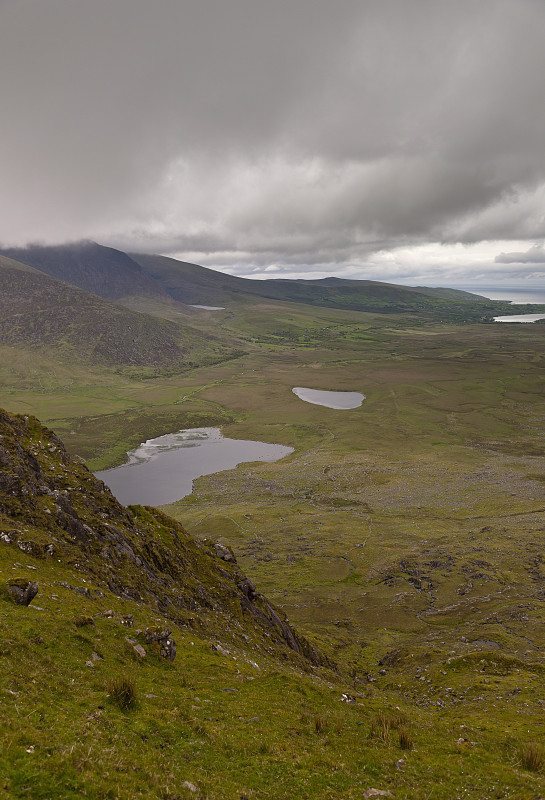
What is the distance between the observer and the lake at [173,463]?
13875 centimetres

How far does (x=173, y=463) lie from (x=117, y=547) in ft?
434

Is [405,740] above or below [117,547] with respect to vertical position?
below

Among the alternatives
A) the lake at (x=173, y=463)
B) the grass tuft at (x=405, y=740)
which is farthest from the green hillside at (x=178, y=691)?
the lake at (x=173, y=463)

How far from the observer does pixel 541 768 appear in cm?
1997

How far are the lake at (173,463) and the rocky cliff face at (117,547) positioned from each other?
88.2 m

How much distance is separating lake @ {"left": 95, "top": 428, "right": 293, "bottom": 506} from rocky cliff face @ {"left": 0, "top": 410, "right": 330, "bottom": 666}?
88187 mm

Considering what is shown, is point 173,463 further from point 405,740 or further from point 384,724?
point 405,740

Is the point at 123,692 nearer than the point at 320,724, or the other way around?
the point at 123,692

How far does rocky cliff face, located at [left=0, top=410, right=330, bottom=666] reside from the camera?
33.3m

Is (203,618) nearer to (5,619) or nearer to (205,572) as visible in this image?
(205,572)

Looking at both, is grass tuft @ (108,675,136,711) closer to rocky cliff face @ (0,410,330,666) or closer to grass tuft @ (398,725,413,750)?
rocky cliff face @ (0,410,330,666)

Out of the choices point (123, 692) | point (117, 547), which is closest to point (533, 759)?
point (123, 692)

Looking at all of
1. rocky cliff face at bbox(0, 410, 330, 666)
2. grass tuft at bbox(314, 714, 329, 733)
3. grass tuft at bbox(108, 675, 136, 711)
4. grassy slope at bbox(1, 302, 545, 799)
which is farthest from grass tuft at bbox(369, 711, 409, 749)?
rocky cliff face at bbox(0, 410, 330, 666)

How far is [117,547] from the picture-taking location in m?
38.0
